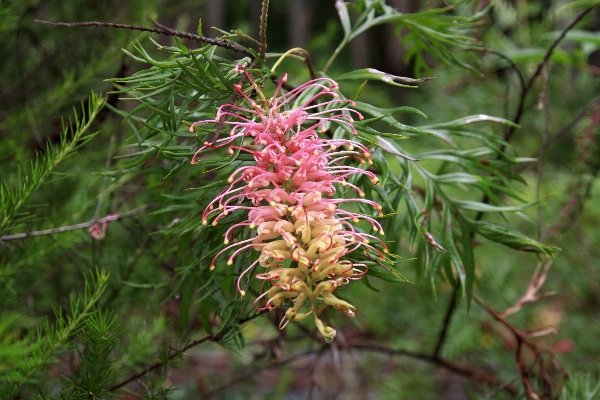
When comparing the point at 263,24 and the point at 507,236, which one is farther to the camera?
the point at 507,236

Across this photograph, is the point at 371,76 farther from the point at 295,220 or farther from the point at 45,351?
the point at 45,351

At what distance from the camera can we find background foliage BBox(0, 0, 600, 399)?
589 millimetres

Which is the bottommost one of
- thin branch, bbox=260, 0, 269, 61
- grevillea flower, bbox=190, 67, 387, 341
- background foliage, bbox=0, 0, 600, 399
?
background foliage, bbox=0, 0, 600, 399

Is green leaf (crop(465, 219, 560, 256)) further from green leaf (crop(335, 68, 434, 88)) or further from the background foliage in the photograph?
green leaf (crop(335, 68, 434, 88))

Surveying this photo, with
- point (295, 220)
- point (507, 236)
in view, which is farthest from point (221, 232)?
point (507, 236)

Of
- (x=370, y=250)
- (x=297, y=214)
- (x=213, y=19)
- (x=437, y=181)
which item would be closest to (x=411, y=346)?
(x=437, y=181)

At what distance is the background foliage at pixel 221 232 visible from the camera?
59 centimetres

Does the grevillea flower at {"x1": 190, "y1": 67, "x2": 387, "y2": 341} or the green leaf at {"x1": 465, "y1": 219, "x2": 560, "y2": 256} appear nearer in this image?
the grevillea flower at {"x1": 190, "y1": 67, "x2": 387, "y2": 341}

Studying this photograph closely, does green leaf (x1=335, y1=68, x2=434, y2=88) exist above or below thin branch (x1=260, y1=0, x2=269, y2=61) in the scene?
below

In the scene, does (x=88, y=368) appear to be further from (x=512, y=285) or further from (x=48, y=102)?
(x=512, y=285)

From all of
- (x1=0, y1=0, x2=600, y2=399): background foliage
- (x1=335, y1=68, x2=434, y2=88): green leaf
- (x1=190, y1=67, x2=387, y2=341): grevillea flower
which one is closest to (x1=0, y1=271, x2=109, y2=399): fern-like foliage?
(x1=0, y1=0, x2=600, y2=399): background foliage

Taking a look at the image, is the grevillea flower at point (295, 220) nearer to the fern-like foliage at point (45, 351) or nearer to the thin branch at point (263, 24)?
the thin branch at point (263, 24)

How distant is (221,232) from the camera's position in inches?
24.2

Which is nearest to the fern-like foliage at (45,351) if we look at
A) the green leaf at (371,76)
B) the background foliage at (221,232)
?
the background foliage at (221,232)
